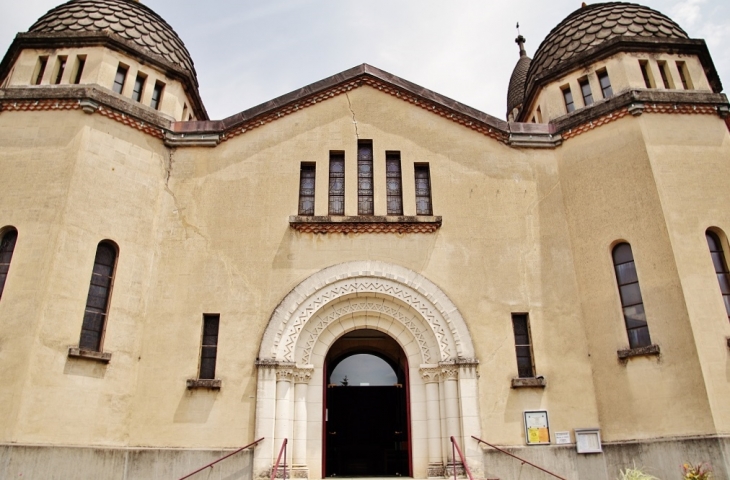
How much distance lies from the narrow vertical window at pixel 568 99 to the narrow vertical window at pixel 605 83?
783 mm

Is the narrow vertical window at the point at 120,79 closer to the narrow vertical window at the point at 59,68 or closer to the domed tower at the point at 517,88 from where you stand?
the narrow vertical window at the point at 59,68

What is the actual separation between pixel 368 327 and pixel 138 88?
853 cm

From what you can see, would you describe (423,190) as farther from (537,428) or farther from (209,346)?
(209,346)

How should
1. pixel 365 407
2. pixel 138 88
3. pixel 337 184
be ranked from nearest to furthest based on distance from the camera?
pixel 337 184 < pixel 138 88 < pixel 365 407

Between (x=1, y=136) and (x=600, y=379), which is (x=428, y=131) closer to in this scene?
(x=600, y=379)

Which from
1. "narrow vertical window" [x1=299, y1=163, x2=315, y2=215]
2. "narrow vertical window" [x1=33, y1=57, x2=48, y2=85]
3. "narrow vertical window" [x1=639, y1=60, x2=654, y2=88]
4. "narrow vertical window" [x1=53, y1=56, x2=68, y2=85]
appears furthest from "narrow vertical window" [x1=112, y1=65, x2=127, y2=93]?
"narrow vertical window" [x1=639, y1=60, x2=654, y2=88]

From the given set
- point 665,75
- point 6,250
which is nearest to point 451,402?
point 665,75

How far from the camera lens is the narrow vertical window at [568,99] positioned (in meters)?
15.3

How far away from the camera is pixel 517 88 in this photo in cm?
2952

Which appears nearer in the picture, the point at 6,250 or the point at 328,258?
the point at 6,250

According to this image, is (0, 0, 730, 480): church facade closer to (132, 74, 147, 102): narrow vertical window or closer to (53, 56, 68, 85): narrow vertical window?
(53, 56, 68, 85): narrow vertical window

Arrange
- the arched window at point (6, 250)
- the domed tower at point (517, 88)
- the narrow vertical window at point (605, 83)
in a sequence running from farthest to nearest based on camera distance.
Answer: the domed tower at point (517, 88) → the narrow vertical window at point (605, 83) → the arched window at point (6, 250)

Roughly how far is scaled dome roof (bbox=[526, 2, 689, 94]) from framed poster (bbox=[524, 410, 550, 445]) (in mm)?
9113

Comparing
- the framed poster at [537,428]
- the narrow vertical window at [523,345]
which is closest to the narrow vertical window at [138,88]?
the narrow vertical window at [523,345]
